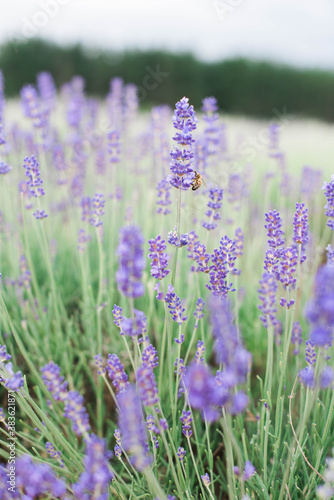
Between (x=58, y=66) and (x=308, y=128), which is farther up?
(x=58, y=66)

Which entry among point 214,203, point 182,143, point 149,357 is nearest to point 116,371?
point 149,357

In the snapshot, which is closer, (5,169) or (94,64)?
(5,169)

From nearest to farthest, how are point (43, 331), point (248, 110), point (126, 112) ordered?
point (43, 331), point (126, 112), point (248, 110)

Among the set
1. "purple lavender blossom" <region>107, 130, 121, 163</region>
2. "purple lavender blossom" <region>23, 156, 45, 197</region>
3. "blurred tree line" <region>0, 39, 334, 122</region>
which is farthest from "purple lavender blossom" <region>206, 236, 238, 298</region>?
"blurred tree line" <region>0, 39, 334, 122</region>

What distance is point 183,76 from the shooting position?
59.0ft

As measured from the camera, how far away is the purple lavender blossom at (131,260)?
3.25 ft

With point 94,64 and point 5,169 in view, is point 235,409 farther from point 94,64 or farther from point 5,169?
point 94,64

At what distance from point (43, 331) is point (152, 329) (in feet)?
2.04

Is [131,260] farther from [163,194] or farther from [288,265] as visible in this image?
[163,194]

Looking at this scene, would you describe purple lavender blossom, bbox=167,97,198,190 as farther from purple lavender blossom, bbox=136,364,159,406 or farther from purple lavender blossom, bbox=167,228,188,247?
purple lavender blossom, bbox=136,364,159,406

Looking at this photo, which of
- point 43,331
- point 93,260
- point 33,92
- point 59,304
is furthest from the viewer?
point 93,260

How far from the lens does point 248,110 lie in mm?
19281

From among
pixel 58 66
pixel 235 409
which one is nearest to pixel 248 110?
pixel 58 66

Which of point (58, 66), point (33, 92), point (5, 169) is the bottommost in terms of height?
point (5, 169)
